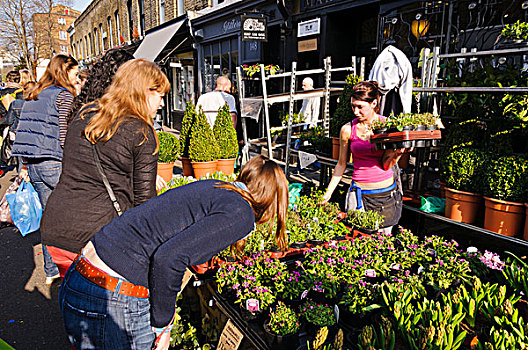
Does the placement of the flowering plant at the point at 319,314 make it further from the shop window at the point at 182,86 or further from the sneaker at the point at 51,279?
the shop window at the point at 182,86

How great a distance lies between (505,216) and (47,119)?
4168 millimetres

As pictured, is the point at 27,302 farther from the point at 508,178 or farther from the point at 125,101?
the point at 508,178

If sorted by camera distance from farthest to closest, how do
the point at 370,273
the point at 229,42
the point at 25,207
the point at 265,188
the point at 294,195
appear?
the point at 229,42 < the point at 294,195 < the point at 25,207 < the point at 370,273 < the point at 265,188

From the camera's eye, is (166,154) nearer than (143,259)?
No

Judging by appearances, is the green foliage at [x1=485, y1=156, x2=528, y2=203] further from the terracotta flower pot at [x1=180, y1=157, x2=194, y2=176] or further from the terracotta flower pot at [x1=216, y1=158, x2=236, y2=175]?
the terracotta flower pot at [x1=180, y1=157, x2=194, y2=176]

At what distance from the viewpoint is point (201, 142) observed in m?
5.72

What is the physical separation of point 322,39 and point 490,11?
3.24m

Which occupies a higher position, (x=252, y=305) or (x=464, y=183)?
(x=464, y=183)

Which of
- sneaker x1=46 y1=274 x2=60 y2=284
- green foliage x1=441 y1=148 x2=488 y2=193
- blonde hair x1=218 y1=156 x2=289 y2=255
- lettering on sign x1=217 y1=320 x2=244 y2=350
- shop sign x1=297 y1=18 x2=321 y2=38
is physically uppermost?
shop sign x1=297 y1=18 x2=321 y2=38

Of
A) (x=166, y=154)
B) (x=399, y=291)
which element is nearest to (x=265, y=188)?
(x=399, y=291)

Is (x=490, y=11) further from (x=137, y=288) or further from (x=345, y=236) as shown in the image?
(x=137, y=288)

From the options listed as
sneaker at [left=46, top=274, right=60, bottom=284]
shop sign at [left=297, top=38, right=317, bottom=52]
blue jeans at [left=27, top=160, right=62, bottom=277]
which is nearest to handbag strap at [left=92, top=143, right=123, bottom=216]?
blue jeans at [left=27, top=160, right=62, bottom=277]

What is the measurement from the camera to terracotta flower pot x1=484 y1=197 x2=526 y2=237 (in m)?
3.17

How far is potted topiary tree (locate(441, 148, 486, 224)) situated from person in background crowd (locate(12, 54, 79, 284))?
3581 millimetres
